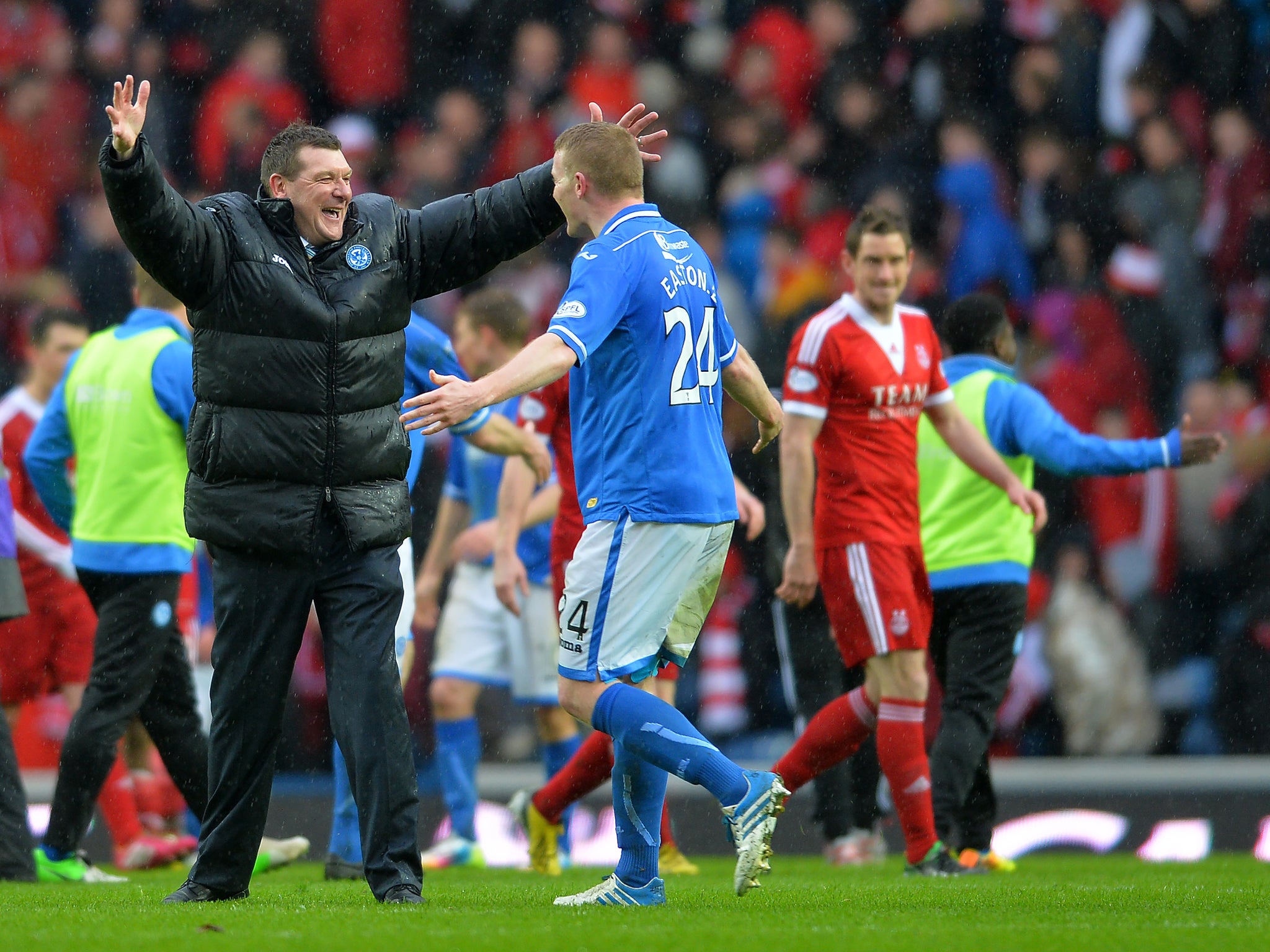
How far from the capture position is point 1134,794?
878 cm

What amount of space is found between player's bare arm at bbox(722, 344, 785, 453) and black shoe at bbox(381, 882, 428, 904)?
5.59 feet

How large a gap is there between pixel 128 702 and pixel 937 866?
3.27m

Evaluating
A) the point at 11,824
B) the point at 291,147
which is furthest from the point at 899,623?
the point at 11,824

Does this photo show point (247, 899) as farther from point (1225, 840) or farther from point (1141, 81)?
point (1141, 81)

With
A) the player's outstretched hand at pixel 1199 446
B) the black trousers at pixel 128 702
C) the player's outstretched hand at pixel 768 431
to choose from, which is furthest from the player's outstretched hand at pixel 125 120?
the player's outstretched hand at pixel 1199 446

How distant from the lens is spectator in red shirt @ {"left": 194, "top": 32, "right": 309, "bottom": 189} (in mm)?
13219

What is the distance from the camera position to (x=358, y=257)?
16.6ft

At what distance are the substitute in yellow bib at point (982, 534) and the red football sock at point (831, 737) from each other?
1.85 feet

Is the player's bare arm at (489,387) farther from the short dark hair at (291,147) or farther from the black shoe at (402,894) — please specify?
the black shoe at (402,894)

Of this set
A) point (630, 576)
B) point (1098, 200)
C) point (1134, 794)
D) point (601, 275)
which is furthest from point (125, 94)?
point (1098, 200)

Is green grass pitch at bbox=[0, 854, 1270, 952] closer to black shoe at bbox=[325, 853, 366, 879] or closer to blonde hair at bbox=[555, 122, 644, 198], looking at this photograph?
black shoe at bbox=[325, 853, 366, 879]

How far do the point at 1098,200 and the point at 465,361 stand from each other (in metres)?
5.67

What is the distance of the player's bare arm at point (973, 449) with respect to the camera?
717 centimetres

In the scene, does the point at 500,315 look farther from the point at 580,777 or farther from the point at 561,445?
the point at 580,777
